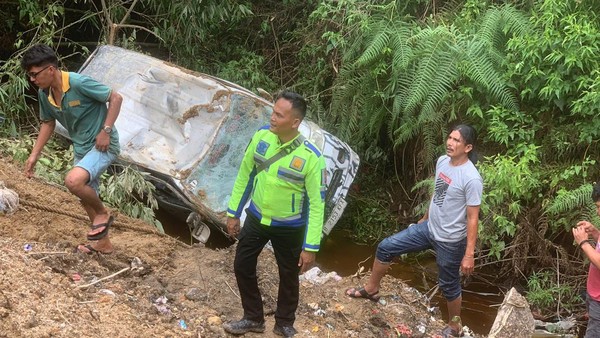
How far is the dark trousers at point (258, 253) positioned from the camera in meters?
3.69

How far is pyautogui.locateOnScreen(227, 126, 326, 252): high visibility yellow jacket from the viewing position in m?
3.54

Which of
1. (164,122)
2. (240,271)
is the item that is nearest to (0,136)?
(164,122)

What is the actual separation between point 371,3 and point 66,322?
5734 millimetres

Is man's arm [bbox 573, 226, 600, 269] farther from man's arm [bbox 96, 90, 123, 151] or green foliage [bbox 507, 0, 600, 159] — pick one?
man's arm [bbox 96, 90, 123, 151]

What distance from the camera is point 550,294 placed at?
622cm

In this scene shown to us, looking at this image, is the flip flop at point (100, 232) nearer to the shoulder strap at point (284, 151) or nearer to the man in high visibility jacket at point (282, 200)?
the man in high visibility jacket at point (282, 200)

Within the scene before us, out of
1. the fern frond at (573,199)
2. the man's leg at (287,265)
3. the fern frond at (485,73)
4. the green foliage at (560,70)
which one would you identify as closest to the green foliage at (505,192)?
the fern frond at (573,199)

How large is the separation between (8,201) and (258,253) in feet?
7.21

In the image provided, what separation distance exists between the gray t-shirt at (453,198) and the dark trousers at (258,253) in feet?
3.90

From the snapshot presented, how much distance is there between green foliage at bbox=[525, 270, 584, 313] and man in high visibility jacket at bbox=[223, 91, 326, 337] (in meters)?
3.33

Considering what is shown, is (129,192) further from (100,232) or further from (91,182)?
(91,182)

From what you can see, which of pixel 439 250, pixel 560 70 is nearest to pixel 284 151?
pixel 439 250

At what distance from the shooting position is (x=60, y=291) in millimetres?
3674

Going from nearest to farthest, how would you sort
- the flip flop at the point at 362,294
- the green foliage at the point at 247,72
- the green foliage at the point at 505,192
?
1. the flip flop at the point at 362,294
2. the green foliage at the point at 505,192
3. the green foliage at the point at 247,72
